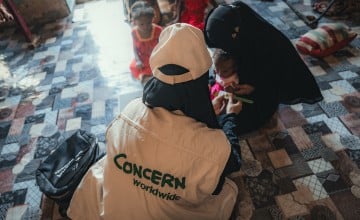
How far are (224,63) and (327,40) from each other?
43.9 inches

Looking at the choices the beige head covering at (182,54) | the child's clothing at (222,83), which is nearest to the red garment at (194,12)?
the child's clothing at (222,83)

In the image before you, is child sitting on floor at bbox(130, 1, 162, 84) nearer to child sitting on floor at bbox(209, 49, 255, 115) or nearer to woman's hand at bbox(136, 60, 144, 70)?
woman's hand at bbox(136, 60, 144, 70)

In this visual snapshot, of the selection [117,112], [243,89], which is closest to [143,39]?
[117,112]

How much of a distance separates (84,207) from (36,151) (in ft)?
2.67

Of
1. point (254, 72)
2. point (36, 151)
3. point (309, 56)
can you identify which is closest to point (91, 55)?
point (36, 151)

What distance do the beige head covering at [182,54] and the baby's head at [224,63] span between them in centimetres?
55

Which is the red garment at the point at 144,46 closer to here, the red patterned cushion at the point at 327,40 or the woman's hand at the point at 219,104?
the woman's hand at the point at 219,104

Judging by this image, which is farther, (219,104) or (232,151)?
(219,104)

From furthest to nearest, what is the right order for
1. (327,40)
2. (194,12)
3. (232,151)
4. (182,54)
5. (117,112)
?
(194,12) < (327,40) < (117,112) < (232,151) < (182,54)

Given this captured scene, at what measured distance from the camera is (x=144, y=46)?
7.19ft

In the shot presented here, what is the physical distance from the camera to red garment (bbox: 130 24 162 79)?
2.17 m

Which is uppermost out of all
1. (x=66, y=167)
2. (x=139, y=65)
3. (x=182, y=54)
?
(x=182, y=54)

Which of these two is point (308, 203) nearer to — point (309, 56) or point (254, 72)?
point (254, 72)

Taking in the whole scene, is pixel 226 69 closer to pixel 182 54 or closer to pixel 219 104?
pixel 219 104
